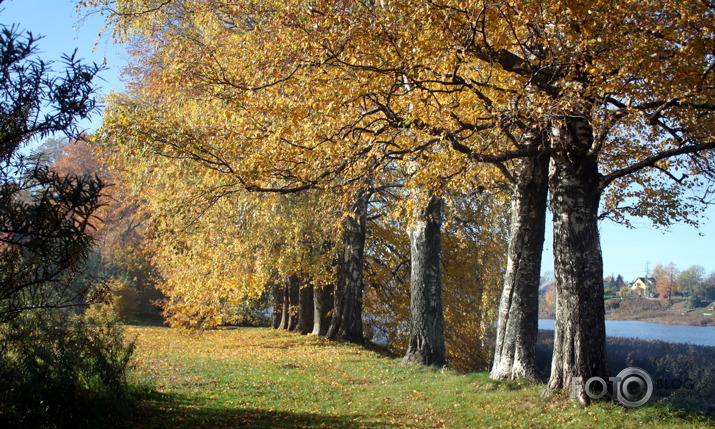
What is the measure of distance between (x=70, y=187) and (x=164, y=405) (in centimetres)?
468

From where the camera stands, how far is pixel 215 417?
8.21 meters

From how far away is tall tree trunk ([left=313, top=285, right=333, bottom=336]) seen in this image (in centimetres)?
2281

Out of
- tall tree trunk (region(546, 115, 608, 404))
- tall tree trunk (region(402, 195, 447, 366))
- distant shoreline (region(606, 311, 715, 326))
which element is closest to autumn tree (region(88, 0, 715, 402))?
tall tree trunk (region(546, 115, 608, 404))

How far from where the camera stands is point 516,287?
36.5 ft

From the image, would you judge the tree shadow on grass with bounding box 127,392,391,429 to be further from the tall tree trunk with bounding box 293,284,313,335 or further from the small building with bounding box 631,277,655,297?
the small building with bounding box 631,277,655,297

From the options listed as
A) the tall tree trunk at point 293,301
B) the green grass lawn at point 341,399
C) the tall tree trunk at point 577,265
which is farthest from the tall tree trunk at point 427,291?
the tall tree trunk at point 293,301

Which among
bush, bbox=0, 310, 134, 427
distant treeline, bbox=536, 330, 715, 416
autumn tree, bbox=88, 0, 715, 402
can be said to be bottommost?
distant treeline, bbox=536, 330, 715, 416

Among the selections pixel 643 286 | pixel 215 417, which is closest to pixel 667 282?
pixel 643 286

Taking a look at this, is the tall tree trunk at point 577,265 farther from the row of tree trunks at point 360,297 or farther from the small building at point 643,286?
the small building at point 643,286

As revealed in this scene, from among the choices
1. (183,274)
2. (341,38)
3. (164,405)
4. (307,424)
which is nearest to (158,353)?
(183,274)

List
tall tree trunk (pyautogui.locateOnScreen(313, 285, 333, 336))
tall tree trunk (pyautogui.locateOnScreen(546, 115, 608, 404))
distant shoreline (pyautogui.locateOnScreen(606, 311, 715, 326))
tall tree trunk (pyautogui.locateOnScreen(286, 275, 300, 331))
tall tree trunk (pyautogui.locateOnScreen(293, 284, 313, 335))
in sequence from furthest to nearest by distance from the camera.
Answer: distant shoreline (pyautogui.locateOnScreen(606, 311, 715, 326)) < tall tree trunk (pyautogui.locateOnScreen(286, 275, 300, 331)) < tall tree trunk (pyautogui.locateOnScreen(293, 284, 313, 335)) < tall tree trunk (pyautogui.locateOnScreen(313, 285, 333, 336)) < tall tree trunk (pyautogui.locateOnScreen(546, 115, 608, 404))

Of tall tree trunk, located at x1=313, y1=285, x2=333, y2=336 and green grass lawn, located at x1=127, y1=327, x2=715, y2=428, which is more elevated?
tall tree trunk, located at x1=313, y1=285, x2=333, y2=336

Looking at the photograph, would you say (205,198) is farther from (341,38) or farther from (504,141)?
(504,141)

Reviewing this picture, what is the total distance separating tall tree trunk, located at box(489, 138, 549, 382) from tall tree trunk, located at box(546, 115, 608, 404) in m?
1.42
